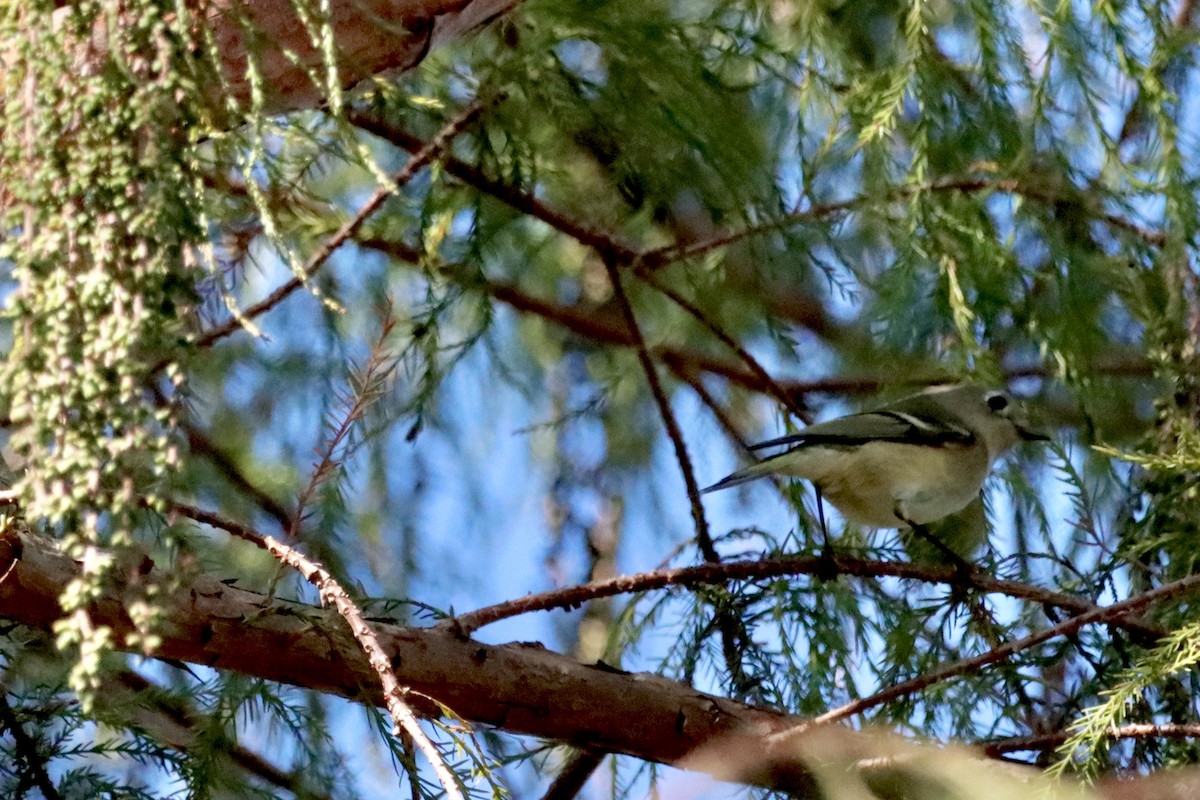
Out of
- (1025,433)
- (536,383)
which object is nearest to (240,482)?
(536,383)

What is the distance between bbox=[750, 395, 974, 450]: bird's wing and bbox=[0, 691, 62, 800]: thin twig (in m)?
1.13

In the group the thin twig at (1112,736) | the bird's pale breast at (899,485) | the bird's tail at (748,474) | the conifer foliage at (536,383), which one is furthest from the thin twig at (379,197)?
the thin twig at (1112,736)

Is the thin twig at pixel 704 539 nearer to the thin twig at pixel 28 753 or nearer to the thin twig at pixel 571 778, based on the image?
the thin twig at pixel 571 778

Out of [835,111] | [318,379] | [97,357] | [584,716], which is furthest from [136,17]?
[318,379]

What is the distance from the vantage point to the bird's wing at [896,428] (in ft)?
7.26

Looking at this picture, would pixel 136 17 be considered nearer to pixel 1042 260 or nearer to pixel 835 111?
pixel 835 111

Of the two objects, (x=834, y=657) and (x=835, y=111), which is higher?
(x=835, y=111)

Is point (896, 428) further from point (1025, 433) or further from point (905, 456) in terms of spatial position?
point (1025, 433)

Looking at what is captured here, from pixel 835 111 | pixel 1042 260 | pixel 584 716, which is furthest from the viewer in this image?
pixel 1042 260

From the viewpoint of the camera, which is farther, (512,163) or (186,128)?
(512,163)

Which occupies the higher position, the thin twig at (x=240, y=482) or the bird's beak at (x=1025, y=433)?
the thin twig at (x=240, y=482)

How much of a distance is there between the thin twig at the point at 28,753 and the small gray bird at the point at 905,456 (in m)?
1.06

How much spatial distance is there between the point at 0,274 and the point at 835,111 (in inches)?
45.8

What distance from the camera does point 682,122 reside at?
5.82ft
